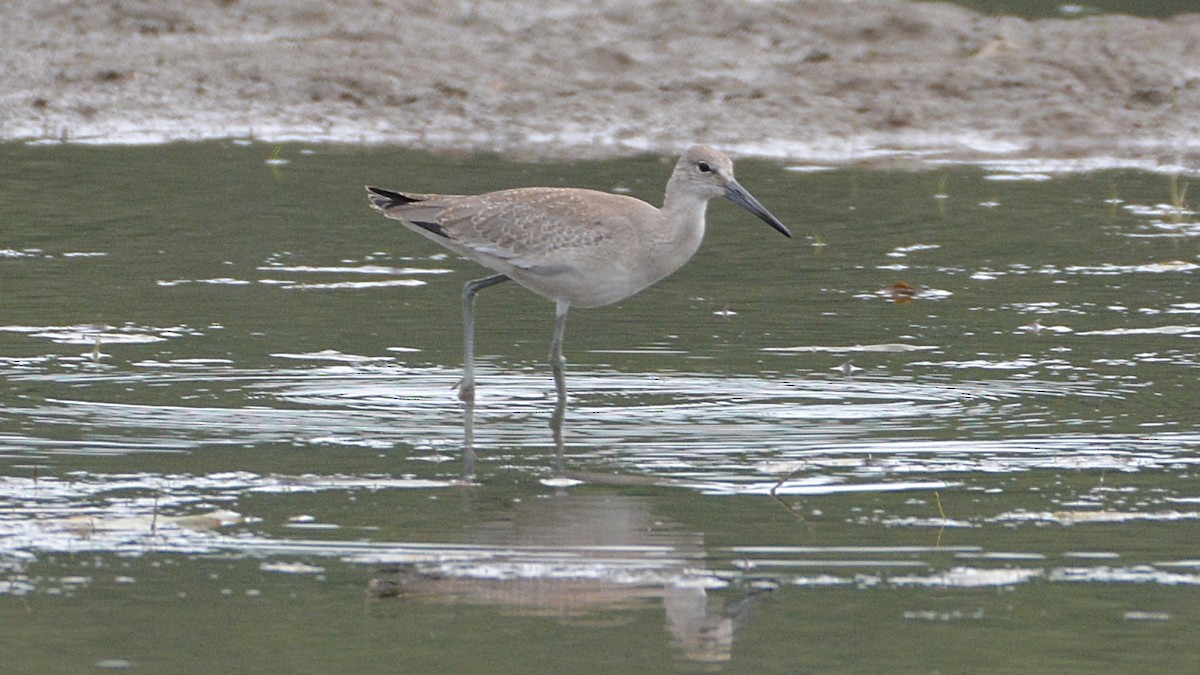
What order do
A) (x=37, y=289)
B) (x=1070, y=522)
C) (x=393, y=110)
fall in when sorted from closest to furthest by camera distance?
(x=1070, y=522) < (x=37, y=289) < (x=393, y=110)

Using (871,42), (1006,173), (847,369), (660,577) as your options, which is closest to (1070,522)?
(660,577)

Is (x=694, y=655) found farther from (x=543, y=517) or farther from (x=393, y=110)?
(x=393, y=110)

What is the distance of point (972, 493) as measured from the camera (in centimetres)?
719

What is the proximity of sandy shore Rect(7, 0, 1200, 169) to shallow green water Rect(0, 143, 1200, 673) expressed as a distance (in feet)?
10.5

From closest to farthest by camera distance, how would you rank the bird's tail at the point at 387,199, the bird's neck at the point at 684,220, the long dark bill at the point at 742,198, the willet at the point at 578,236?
the willet at the point at 578,236 → the bird's neck at the point at 684,220 → the long dark bill at the point at 742,198 → the bird's tail at the point at 387,199

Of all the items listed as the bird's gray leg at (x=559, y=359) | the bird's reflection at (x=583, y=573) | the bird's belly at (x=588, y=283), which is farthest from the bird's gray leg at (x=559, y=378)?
the bird's reflection at (x=583, y=573)

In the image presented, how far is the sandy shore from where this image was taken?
672 inches

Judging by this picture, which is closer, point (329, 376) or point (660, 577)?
point (660, 577)

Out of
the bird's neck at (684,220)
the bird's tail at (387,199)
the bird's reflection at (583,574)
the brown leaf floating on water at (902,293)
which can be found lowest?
the brown leaf floating on water at (902,293)

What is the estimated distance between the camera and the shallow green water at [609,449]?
5.67 metres

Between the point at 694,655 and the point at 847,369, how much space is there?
4066 mm

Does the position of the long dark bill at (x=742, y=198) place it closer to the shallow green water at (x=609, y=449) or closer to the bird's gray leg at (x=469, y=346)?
the shallow green water at (x=609, y=449)

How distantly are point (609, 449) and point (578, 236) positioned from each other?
1.51 metres

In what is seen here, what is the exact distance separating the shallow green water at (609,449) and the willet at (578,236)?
1.38 feet
